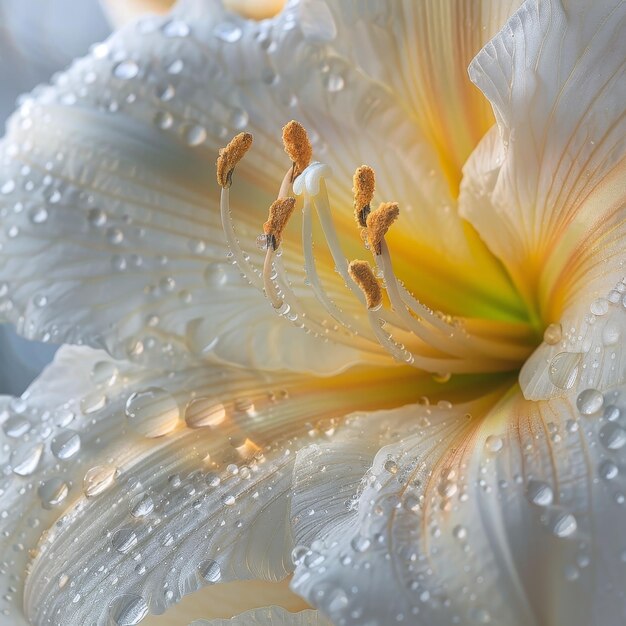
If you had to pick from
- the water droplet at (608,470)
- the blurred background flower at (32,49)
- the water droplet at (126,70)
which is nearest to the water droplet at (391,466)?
the water droplet at (608,470)

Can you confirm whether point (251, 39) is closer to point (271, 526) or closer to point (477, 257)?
point (477, 257)

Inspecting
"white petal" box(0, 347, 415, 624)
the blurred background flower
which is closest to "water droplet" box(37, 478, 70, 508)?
"white petal" box(0, 347, 415, 624)

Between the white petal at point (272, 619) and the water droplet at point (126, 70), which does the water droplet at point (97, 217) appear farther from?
the white petal at point (272, 619)

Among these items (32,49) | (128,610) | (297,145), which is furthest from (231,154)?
(32,49)

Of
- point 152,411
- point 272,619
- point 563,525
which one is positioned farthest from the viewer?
point 152,411

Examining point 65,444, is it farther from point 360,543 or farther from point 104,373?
point 360,543

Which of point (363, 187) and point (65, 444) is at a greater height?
point (363, 187)
